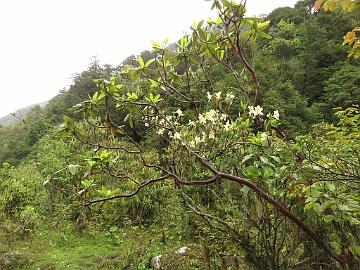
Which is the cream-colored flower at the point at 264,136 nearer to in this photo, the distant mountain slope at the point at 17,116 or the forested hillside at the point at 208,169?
the forested hillside at the point at 208,169

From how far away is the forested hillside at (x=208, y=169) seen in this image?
6.24ft

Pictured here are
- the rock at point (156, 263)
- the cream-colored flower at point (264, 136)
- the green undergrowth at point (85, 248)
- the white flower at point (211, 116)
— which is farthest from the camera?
the green undergrowth at point (85, 248)

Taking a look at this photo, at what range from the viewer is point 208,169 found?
1918 mm

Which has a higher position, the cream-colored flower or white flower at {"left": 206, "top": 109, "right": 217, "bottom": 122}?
white flower at {"left": 206, "top": 109, "right": 217, "bottom": 122}

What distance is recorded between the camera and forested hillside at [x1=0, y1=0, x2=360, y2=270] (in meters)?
1.90

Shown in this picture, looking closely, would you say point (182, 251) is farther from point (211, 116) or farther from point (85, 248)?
point (211, 116)

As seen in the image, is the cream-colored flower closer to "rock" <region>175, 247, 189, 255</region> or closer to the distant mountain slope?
the distant mountain slope

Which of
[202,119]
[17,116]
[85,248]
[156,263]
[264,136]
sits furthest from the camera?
[85,248]

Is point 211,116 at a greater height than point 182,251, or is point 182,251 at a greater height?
point 211,116

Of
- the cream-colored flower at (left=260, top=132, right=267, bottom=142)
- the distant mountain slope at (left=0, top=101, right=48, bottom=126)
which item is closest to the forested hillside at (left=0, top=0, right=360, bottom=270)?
the cream-colored flower at (left=260, top=132, right=267, bottom=142)

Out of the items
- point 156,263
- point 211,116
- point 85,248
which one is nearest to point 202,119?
point 211,116

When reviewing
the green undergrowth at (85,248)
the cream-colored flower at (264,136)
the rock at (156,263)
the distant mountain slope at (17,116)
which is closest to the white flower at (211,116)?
the cream-colored flower at (264,136)

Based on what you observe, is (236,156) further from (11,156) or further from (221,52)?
(11,156)

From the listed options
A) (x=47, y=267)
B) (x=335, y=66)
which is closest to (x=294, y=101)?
(x=335, y=66)
